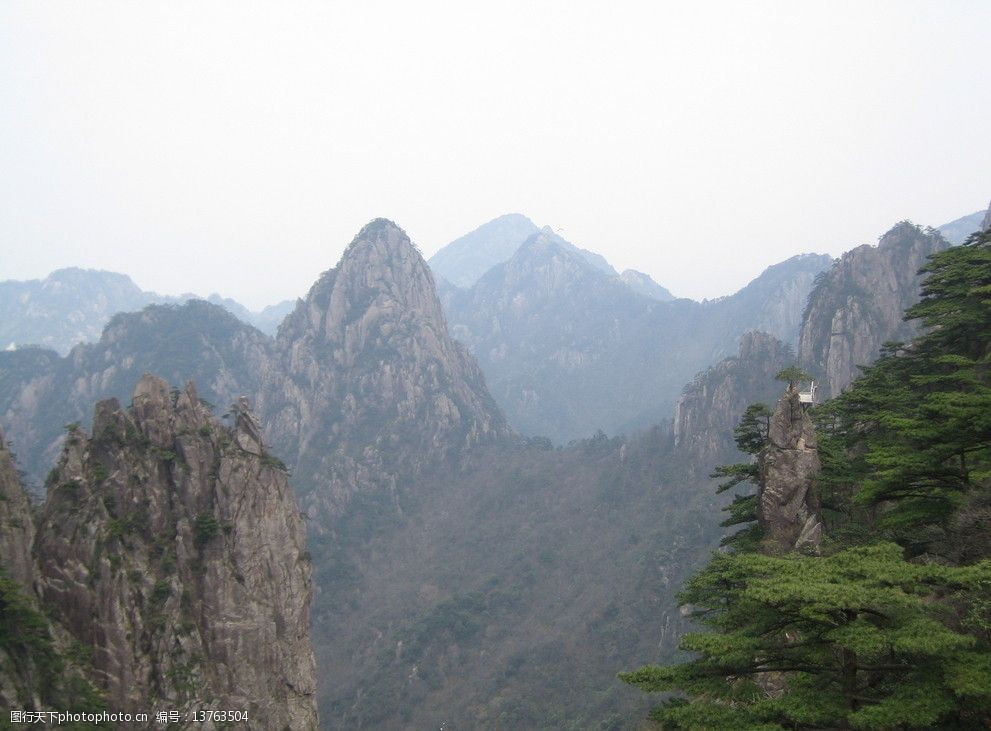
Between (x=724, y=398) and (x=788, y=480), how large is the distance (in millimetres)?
87785

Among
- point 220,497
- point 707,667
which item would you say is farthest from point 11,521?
point 707,667

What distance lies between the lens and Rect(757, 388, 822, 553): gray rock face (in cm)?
2553

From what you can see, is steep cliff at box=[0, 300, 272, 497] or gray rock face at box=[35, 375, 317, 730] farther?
steep cliff at box=[0, 300, 272, 497]

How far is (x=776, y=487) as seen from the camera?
85.4ft

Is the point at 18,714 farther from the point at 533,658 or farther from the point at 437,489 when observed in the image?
the point at 437,489

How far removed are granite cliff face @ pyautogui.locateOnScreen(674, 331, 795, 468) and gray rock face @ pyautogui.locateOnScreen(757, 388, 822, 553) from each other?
8194cm

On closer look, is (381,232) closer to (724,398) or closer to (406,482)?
(406,482)

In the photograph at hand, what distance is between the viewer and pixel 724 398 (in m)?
110

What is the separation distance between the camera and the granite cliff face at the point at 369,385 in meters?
124

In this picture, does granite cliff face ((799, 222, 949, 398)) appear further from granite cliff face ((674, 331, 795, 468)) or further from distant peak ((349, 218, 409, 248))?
distant peak ((349, 218, 409, 248))

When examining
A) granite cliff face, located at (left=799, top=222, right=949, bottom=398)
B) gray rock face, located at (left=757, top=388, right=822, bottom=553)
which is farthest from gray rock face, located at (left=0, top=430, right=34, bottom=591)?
granite cliff face, located at (left=799, top=222, right=949, bottom=398)

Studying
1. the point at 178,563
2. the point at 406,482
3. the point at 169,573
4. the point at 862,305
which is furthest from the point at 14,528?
the point at 862,305

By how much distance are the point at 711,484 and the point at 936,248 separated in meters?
45.9

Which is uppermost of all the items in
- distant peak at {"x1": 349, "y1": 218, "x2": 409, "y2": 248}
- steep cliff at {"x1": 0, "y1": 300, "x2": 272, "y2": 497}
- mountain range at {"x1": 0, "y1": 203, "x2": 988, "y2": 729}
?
distant peak at {"x1": 349, "y1": 218, "x2": 409, "y2": 248}
